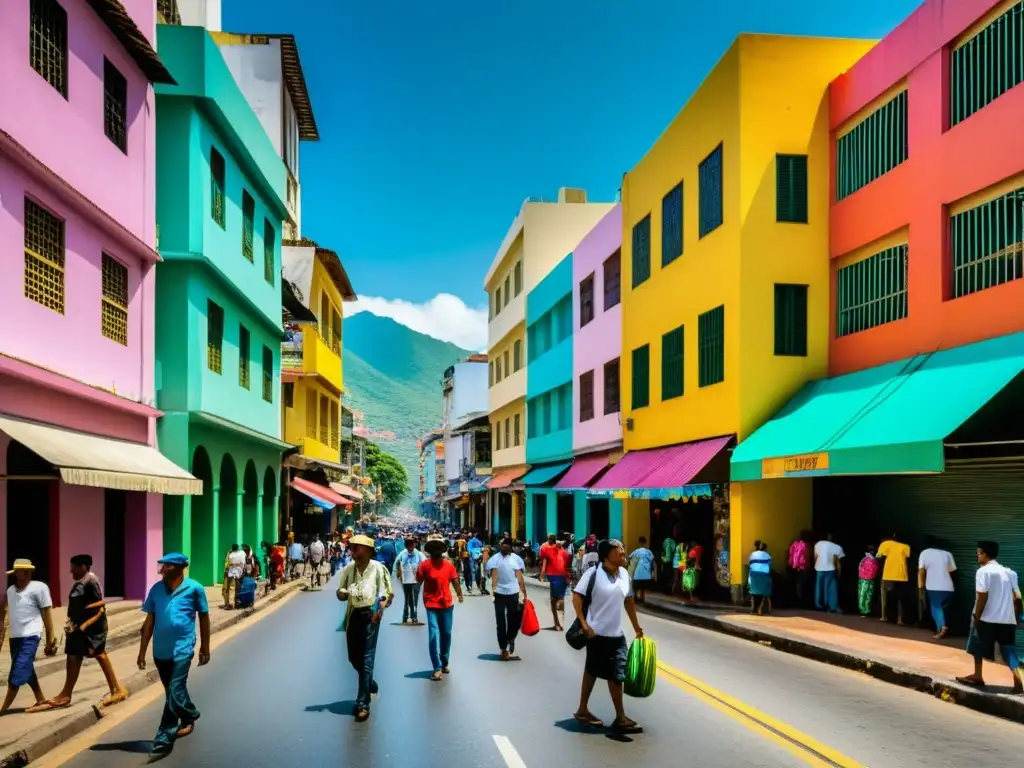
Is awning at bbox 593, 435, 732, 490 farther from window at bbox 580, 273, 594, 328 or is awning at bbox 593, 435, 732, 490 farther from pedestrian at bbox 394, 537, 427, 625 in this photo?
window at bbox 580, 273, 594, 328

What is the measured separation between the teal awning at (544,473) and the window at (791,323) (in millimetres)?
16893

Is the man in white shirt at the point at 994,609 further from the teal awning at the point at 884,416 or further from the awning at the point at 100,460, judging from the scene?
the awning at the point at 100,460

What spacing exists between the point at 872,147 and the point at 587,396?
1752 centimetres

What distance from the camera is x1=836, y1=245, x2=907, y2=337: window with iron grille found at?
1759cm

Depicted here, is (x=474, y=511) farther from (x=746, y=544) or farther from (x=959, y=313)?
(x=959, y=313)

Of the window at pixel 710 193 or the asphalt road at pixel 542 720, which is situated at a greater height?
the window at pixel 710 193

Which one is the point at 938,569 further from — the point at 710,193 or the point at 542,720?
the point at 710,193

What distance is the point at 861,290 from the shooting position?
755 inches

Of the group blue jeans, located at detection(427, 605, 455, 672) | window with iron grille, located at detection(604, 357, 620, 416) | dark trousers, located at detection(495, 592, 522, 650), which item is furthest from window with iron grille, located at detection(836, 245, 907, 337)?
window with iron grille, located at detection(604, 357, 620, 416)

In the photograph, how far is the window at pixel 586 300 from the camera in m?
34.2

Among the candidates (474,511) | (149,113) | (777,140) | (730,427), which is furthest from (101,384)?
(474,511)

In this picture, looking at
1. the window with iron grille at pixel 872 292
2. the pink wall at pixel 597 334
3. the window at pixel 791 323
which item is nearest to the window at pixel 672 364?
the window at pixel 791 323

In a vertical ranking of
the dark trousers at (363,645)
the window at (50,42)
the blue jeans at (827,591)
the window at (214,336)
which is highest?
→ the window at (50,42)

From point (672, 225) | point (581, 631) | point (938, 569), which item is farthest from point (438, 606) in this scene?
point (672, 225)
